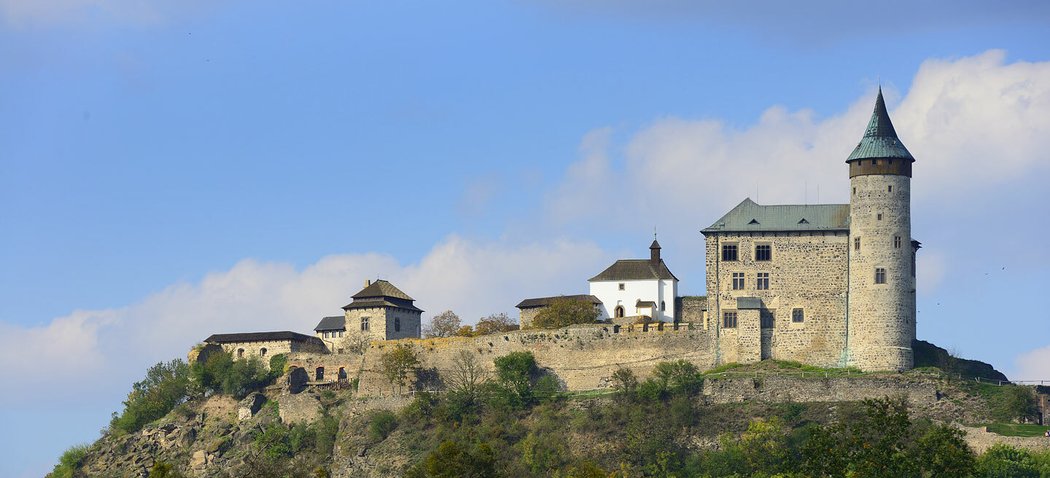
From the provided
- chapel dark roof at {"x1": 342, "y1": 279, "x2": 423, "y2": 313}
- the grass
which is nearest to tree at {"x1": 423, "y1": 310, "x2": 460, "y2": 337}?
chapel dark roof at {"x1": 342, "y1": 279, "x2": 423, "y2": 313}

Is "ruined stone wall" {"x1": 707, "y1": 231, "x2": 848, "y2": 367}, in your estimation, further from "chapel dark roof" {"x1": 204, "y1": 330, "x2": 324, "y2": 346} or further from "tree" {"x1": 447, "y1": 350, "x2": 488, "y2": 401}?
"chapel dark roof" {"x1": 204, "y1": 330, "x2": 324, "y2": 346}

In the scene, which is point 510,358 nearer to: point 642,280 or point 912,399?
point 642,280

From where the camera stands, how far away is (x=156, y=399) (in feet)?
325

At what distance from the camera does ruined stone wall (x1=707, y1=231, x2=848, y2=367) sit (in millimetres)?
87812

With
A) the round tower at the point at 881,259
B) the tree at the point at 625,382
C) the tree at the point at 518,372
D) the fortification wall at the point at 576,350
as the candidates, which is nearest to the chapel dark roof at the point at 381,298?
the fortification wall at the point at 576,350

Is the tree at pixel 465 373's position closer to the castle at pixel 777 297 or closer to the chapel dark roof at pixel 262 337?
the castle at pixel 777 297

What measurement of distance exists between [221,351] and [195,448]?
26.6 ft

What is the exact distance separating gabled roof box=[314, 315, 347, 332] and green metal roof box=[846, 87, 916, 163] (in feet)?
101

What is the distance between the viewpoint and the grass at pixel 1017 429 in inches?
3177

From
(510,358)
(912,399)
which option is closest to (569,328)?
(510,358)

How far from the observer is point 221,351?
3981 inches

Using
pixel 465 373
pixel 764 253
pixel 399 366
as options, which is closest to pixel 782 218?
pixel 764 253

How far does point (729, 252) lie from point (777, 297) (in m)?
3.11

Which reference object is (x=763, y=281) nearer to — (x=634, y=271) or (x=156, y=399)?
(x=634, y=271)
